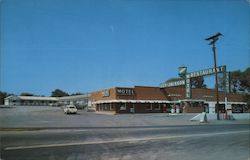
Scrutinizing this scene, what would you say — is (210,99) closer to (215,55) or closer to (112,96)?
(112,96)

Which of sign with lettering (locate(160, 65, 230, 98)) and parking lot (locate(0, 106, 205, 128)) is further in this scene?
sign with lettering (locate(160, 65, 230, 98))

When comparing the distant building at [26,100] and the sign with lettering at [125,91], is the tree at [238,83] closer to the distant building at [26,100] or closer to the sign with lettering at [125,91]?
the sign with lettering at [125,91]

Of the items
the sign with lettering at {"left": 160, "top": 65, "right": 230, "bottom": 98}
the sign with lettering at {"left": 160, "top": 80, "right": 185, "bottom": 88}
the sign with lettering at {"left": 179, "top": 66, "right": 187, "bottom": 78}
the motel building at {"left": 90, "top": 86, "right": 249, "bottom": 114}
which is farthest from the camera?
the sign with lettering at {"left": 160, "top": 80, "right": 185, "bottom": 88}

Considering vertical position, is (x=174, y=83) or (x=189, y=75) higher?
(x=189, y=75)

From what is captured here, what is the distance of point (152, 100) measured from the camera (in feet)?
152

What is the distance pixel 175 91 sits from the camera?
50.2m

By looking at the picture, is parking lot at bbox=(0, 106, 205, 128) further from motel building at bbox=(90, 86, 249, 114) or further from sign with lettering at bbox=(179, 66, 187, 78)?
sign with lettering at bbox=(179, 66, 187, 78)

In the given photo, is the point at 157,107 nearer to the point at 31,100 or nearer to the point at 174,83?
the point at 174,83

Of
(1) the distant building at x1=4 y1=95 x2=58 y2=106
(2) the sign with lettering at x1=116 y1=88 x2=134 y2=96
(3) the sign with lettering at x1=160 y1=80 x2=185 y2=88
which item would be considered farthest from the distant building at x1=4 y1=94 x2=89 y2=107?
(3) the sign with lettering at x1=160 y1=80 x2=185 y2=88

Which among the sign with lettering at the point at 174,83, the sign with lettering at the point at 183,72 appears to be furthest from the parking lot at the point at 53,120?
the sign with lettering at the point at 174,83

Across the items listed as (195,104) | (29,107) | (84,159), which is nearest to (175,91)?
(195,104)

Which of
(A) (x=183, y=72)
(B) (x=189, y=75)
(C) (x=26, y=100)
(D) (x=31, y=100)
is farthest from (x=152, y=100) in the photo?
(D) (x=31, y=100)

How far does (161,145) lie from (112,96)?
32.2 metres

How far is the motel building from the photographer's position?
4275cm
